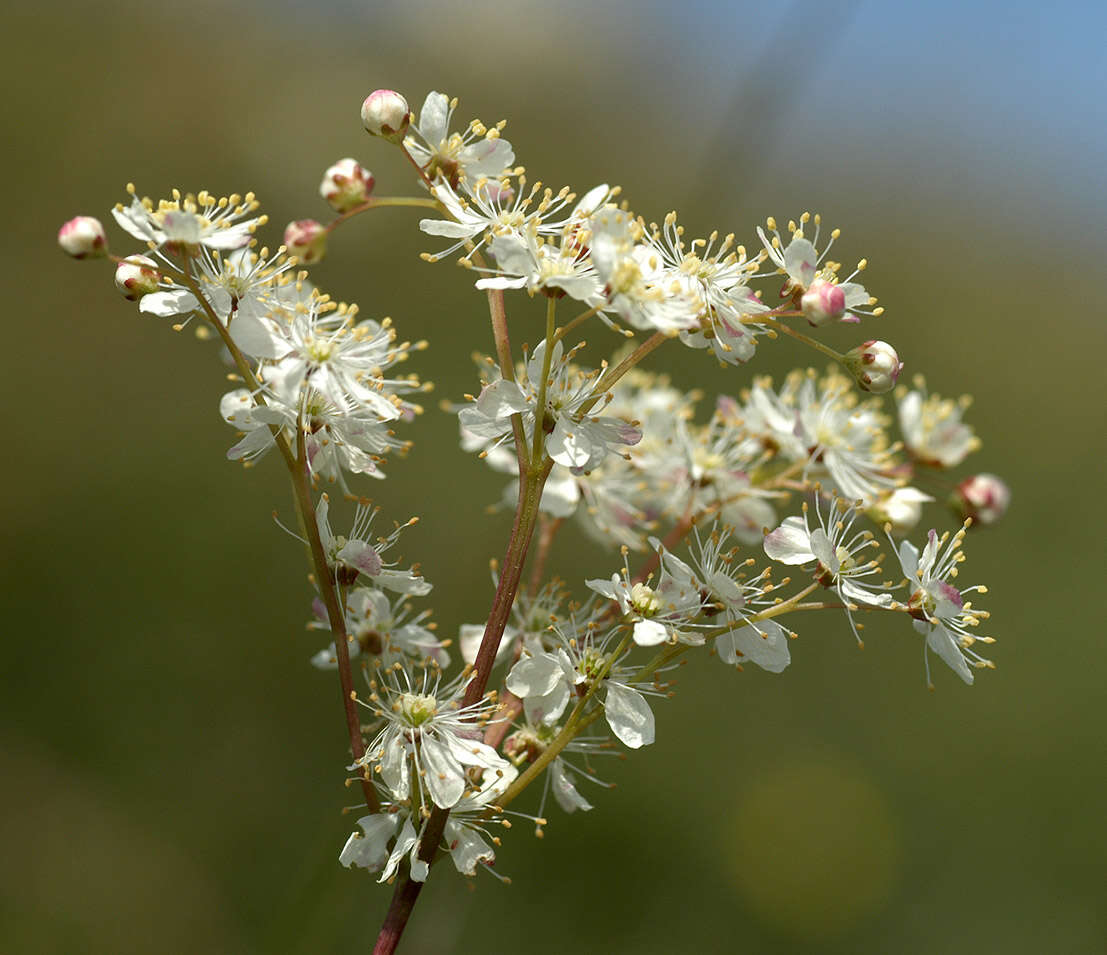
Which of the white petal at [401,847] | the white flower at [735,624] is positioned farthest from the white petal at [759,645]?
the white petal at [401,847]

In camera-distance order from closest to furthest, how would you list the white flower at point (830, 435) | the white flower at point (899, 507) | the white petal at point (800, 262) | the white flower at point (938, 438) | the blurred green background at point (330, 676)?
1. the white petal at point (800, 262)
2. the white flower at point (899, 507)
3. the white flower at point (830, 435)
4. the white flower at point (938, 438)
5. the blurred green background at point (330, 676)

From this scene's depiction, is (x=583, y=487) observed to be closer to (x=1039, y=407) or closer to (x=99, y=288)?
(x=99, y=288)

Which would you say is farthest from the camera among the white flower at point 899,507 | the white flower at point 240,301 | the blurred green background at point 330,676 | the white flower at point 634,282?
the blurred green background at point 330,676

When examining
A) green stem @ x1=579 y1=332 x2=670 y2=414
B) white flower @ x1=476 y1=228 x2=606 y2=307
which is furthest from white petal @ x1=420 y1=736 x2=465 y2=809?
white flower @ x1=476 y1=228 x2=606 y2=307

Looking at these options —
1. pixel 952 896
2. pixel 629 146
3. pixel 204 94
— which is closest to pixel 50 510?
pixel 204 94

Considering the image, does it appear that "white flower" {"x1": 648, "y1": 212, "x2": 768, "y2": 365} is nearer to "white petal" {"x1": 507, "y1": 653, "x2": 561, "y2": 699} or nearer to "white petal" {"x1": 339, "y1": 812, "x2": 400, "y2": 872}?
"white petal" {"x1": 507, "y1": 653, "x2": 561, "y2": 699}

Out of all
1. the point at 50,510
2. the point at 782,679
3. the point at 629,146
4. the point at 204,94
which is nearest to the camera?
the point at 50,510

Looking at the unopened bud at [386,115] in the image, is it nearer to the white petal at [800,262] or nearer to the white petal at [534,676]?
the white petal at [800,262]
